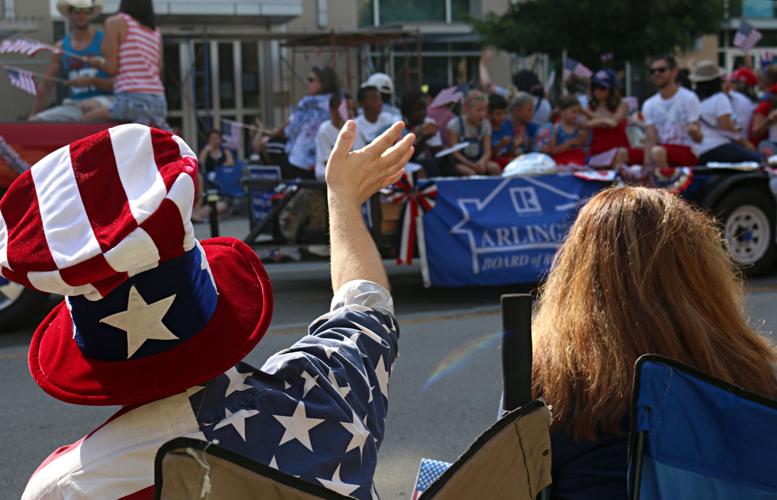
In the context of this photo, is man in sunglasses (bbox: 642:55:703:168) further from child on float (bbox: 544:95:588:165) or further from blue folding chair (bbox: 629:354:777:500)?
blue folding chair (bbox: 629:354:777:500)

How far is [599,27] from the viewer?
22.6 metres

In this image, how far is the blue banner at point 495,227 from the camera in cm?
860

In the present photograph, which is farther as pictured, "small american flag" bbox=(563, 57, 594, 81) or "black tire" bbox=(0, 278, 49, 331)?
"small american flag" bbox=(563, 57, 594, 81)

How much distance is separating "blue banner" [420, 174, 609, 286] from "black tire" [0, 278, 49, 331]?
2949 mm

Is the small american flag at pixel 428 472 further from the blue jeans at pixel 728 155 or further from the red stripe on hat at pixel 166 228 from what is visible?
the blue jeans at pixel 728 155

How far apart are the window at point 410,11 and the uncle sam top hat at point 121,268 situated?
24.3 metres

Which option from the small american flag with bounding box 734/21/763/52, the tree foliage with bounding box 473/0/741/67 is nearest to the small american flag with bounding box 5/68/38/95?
the small american flag with bounding box 734/21/763/52

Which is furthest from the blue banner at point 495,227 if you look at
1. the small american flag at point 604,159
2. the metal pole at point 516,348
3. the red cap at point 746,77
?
the red cap at point 746,77

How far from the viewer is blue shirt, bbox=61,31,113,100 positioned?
337 inches

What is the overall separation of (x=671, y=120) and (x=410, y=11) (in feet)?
54.4

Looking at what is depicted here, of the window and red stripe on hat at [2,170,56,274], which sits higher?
the window

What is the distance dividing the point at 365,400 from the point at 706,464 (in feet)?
1.90

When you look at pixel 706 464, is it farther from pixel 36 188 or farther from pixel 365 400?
pixel 36 188

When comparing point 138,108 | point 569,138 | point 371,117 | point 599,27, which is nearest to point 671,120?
point 569,138
